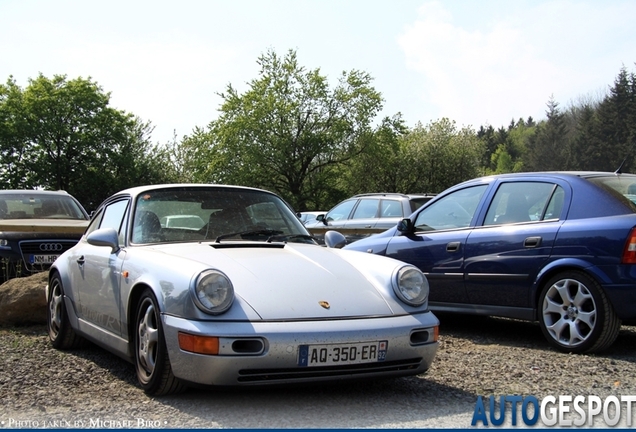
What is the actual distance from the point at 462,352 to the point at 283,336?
2.47 m

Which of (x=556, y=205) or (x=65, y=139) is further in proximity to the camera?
(x=65, y=139)

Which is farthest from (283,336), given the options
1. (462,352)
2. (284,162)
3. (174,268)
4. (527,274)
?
(284,162)

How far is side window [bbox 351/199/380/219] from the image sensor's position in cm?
1406

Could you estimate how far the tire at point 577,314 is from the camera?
19.2 feet

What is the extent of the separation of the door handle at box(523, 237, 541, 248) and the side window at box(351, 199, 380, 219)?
741 cm

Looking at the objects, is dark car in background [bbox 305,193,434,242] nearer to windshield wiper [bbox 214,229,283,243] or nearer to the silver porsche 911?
windshield wiper [bbox 214,229,283,243]

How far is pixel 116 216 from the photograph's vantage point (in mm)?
6039

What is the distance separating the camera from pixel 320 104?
59.6 m

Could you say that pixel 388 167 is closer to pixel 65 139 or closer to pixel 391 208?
pixel 65 139

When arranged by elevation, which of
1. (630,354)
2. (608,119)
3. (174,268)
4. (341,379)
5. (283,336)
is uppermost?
(608,119)

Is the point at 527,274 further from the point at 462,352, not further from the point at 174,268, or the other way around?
the point at 174,268

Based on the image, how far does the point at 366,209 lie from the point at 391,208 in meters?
0.90

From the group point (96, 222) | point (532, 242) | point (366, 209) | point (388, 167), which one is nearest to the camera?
point (532, 242)

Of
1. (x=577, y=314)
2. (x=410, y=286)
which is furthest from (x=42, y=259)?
(x=577, y=314)
